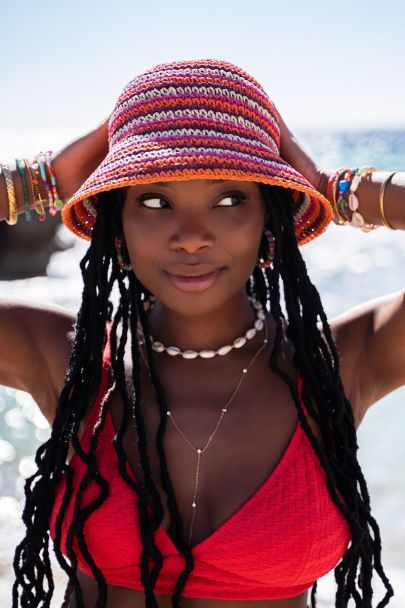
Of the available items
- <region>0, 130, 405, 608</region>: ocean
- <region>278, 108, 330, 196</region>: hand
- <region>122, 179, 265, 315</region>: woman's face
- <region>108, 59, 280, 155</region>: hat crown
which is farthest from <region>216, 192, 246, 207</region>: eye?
<region>0, 130, 405, 608</region>: ocean

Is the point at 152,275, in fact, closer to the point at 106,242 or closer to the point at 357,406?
the point at 106,242

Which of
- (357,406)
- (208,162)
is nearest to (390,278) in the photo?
(357,406)

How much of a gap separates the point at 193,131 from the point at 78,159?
552 mm

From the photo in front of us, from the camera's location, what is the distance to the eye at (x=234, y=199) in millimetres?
2098

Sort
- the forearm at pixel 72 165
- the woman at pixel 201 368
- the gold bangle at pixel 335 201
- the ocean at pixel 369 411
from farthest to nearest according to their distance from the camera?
1. the ocean at pixel 369 411
2. the forearm at pixel 72 165
3. the gold bangle at pixel 335 201
4. the woman at pixel 201 368

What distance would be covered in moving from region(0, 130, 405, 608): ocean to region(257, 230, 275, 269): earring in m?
0.35

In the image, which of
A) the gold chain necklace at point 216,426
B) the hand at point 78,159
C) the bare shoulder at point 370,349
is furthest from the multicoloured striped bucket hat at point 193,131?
the gold chain necklace at point 216,426

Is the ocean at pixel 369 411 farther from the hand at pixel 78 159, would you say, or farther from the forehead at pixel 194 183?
the forehead at pixel 194 183

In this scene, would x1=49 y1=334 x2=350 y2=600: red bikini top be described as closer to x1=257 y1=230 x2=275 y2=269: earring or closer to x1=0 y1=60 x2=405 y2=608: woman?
x1=0 y1=60 x2=405 y2=608: woman

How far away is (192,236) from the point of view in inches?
79.9

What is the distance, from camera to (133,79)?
7.13 ft

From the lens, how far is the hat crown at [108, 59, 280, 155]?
206 centimetres

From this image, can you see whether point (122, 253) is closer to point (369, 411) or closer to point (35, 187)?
point (35, 187)

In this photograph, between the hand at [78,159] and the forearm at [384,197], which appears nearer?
the forearm at [384,197]
